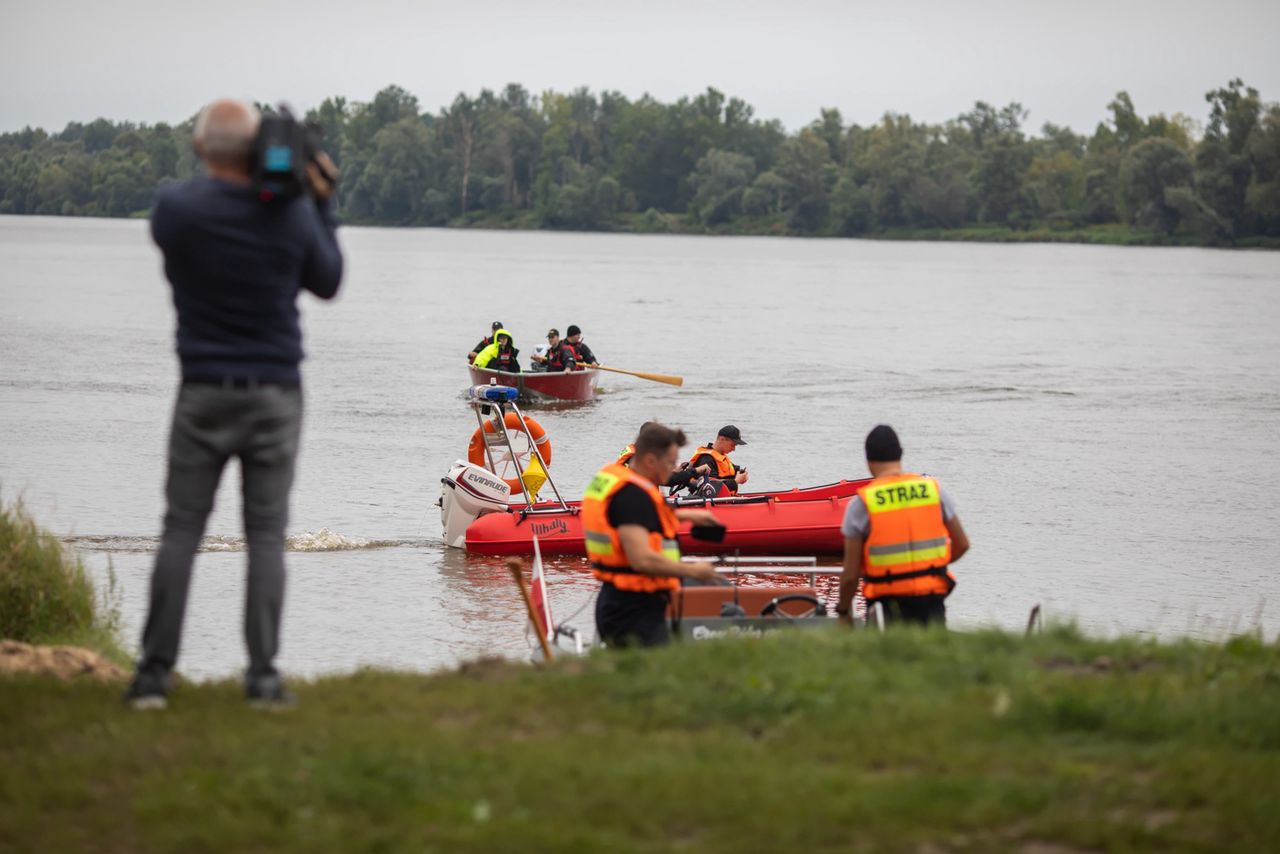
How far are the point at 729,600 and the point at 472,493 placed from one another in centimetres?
707

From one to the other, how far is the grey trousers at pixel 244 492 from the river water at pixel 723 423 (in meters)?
3.50

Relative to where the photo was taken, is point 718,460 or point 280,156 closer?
point 280,156

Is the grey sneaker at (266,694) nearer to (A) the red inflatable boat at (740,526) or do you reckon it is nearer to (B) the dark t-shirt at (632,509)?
(B) the dark t-shirt at (632,509)

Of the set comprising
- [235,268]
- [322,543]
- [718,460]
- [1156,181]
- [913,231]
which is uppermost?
[1156,181]

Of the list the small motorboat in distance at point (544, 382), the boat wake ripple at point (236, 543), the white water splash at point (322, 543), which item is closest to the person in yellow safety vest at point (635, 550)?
the boat wake ripple at point (236, 543)

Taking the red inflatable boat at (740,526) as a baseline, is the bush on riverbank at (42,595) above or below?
above

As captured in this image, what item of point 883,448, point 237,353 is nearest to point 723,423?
point 883,448

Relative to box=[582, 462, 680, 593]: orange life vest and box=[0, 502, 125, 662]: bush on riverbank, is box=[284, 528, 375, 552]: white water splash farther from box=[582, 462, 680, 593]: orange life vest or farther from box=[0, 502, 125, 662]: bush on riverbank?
box=[582, 462, 680, 593]: orange life vest

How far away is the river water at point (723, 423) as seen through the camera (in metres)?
13.6

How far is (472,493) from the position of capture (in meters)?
15.0

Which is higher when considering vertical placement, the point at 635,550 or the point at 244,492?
the point at 244,492

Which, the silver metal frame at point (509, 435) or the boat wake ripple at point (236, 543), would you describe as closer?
the silver metal frame at point (509, 435)

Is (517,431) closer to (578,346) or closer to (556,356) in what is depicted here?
(556,356)

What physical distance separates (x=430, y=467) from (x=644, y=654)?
1647cm
